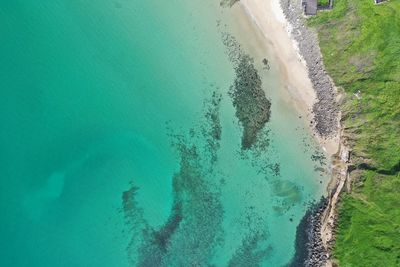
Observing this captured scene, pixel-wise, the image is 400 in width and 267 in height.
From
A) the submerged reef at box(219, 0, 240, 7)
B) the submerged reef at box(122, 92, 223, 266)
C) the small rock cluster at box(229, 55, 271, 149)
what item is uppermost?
the submerged reef at box(219, 0, 240, 7)

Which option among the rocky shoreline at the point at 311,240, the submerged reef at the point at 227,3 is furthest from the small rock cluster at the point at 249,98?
the rocky shoreline at the point at 311,240

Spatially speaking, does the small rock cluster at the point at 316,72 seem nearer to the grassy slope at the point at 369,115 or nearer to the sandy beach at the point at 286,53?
the sandy beach at the point at 286,53

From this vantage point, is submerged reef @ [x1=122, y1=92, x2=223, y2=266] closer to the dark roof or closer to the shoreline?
the shoreline

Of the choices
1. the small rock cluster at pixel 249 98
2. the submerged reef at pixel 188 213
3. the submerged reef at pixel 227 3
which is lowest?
the submerged reef at pixel 188 213

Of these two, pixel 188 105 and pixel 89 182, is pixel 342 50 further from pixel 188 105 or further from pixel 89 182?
pixel 89 182

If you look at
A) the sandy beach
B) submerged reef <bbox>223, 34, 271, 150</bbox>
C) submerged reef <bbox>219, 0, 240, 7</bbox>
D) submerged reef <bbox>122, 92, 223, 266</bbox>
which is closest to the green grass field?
the sandy beach

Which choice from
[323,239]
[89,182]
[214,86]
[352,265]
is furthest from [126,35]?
[352,265]
